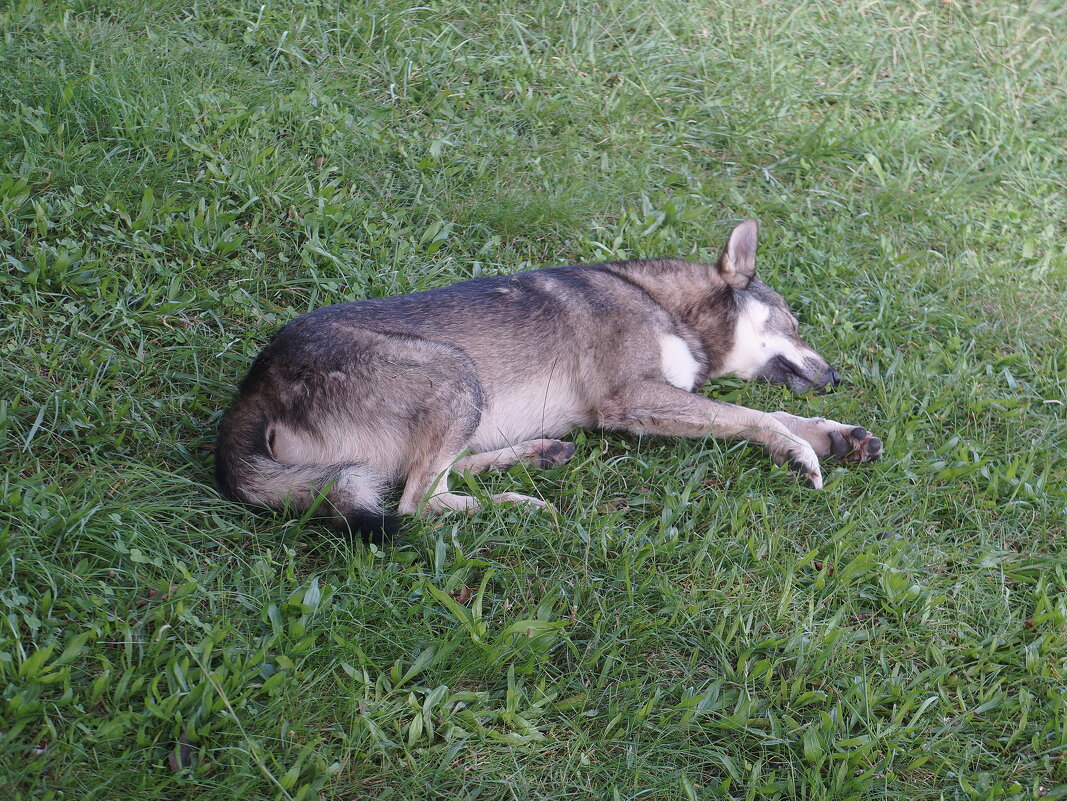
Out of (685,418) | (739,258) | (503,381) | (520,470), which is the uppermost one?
(739,258)

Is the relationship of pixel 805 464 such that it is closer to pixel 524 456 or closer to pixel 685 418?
pixel 685 418

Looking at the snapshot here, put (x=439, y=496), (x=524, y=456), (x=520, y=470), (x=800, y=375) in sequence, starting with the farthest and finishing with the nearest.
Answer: (x=800, y=375)
(x=524, y=456)
(x=520, y=470)
(x=439, y=496)

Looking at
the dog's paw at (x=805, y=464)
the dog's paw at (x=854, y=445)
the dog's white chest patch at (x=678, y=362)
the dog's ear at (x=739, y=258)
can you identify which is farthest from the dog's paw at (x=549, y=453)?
the dog's ear at (x=739, y=258)

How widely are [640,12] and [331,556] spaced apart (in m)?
5.26

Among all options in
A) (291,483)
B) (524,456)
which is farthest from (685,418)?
(291,483)

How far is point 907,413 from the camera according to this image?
4434 mm

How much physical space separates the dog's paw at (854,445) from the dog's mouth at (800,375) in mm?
484

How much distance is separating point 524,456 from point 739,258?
5.70 feet

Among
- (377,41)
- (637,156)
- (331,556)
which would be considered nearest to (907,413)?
(637,156)

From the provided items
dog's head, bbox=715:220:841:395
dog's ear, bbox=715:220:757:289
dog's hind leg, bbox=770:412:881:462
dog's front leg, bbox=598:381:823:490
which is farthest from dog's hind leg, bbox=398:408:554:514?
dog's ear, bbox=715:220:757:289

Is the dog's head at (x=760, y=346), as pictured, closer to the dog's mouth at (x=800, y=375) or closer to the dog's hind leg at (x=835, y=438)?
the dog's mouth at (x=800, y=375)

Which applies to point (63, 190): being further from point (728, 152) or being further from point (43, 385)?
point (728, 152)

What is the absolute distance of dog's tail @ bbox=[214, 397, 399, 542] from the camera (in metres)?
3.21

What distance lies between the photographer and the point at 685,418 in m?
4.02
